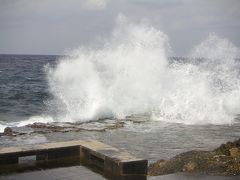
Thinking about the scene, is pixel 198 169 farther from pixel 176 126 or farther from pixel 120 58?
pixel 120 58

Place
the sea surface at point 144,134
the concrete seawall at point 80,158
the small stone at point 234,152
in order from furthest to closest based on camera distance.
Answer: the sea surface at point 144,134 < the small stone at point 234,152 < the concrete seawall at point 80,158

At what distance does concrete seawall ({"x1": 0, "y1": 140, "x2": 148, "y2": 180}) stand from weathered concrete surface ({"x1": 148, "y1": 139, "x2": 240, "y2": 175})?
1218 millimetres

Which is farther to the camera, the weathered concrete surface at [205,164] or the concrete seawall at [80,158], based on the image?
the weathered concrete surface at [205,164]

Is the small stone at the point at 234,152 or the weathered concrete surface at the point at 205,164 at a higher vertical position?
the small stone at the point at 234,152

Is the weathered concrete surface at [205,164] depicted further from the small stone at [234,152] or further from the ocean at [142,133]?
the ocean at [142,133]

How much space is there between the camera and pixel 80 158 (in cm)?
780

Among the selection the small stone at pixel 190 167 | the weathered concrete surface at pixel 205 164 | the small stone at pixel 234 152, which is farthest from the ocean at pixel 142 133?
the small stone at pixel 190 167

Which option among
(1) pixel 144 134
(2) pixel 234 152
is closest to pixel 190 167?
(2) pixel 234 152

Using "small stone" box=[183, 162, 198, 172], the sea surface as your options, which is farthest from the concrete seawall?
the sea surface

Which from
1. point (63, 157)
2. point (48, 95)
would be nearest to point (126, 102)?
point (48, 95)

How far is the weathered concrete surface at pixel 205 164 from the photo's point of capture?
24.8 feet

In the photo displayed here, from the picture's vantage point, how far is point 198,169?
7.64 m

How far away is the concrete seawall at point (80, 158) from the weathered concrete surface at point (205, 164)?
48.0 inches

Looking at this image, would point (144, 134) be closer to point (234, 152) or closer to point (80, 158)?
point (234, 152)
